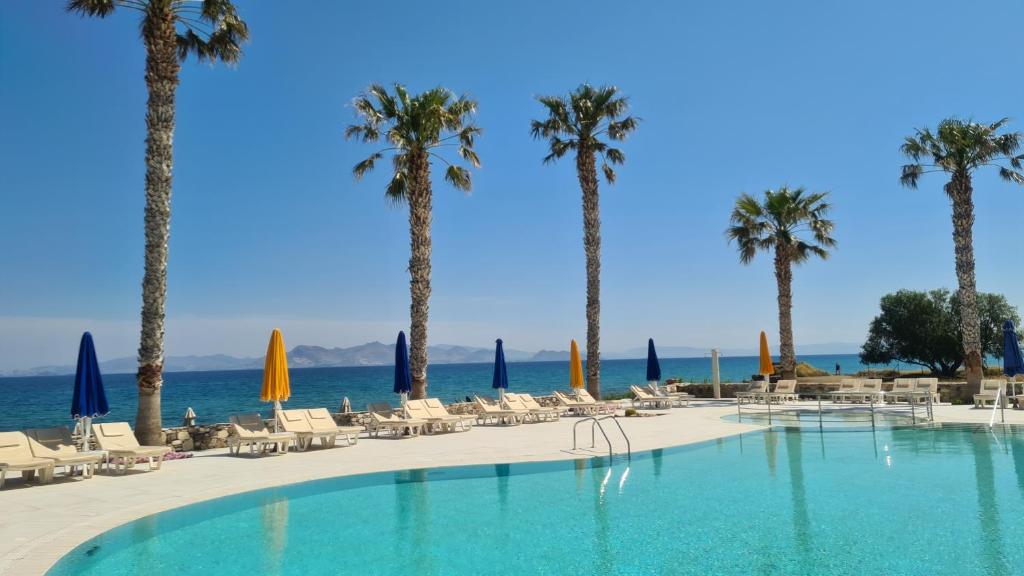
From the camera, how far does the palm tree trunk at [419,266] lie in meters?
19.3

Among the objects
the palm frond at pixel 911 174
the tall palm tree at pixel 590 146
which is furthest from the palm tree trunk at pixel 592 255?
the palm frond at pixel 911 174

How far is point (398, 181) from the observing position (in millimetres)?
20922

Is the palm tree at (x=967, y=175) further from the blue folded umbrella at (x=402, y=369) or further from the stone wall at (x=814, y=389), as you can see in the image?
the blue folded umbrella at (x=402, y=369)

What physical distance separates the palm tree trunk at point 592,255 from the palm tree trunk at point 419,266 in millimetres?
7036

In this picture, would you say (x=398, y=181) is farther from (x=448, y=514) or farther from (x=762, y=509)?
(x=762, y=509)

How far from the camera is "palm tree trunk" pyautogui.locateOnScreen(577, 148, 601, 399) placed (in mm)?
24500

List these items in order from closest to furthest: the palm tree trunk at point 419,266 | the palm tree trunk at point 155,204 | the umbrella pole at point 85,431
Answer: the umbrella pole at point 85,431 → the palm tree trunk at point 155,204 → the palm tree trunk at point 419,266

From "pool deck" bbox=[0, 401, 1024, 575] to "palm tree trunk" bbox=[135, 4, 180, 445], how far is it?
5.25 feet

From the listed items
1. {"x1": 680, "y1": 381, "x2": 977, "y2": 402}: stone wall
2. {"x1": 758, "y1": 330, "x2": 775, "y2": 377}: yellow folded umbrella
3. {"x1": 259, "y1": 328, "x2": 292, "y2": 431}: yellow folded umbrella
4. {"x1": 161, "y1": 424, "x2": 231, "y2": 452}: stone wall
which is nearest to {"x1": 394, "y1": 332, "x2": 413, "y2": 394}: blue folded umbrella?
{"x1": 259, "y1": 328, "x2": 292, "y2": 431}: yellow folded umbrella

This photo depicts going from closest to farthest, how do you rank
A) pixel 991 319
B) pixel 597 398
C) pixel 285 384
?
1. pixel 285 384
2. pixel 597 398
3. pixel 991 319

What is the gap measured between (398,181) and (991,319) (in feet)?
130

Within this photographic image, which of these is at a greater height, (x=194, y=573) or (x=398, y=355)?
(x=398, y=355)

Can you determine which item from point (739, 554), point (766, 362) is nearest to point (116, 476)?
point (739, 554)

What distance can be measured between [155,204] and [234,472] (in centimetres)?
589
